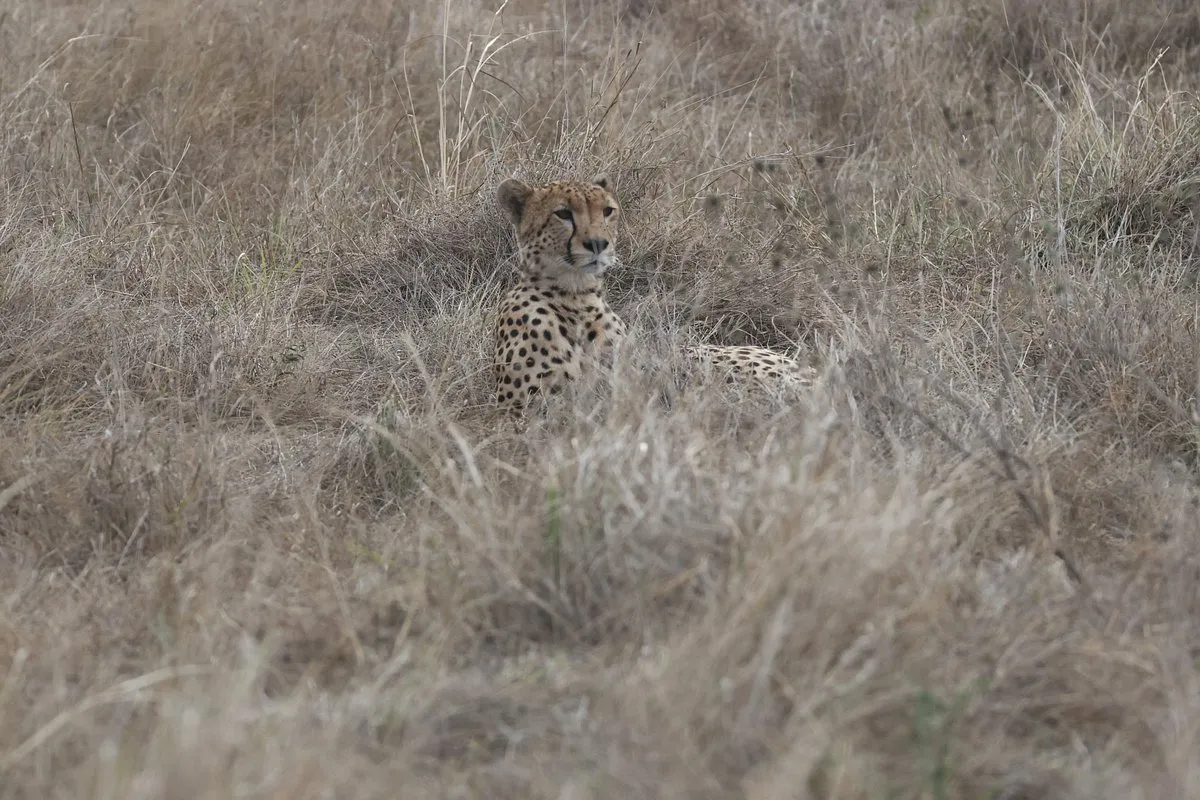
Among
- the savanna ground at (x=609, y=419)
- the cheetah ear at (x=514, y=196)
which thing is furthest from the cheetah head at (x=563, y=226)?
the savanna ground at (x=609, y=419)

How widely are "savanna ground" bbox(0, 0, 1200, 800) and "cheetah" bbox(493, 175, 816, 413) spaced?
0.18 meters

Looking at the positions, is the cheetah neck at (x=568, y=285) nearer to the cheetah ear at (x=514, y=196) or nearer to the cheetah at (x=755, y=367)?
the cheetah ear at (x=514, y=196)

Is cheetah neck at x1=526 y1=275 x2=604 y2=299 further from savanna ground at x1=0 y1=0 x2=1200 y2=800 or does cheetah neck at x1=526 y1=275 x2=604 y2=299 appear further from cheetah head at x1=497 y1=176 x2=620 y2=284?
savanna ground at x1=0 y1=0 x2=1200 y2=800

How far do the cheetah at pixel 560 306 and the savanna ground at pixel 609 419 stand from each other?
0.60ft

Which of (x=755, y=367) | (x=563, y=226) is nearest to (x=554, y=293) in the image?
(x=563, y=226)

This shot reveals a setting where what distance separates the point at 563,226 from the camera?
3.95 metres

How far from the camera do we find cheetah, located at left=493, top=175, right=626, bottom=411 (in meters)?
3.86

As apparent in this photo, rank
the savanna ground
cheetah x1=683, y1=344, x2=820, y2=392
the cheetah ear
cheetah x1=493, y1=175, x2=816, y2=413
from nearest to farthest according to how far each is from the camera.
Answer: the savanna ground
cheetah x1=683, y1=344, x2=820, y2=392
cheetah x1=493, y1=175, x2=816, y2=413
the cheetah ear

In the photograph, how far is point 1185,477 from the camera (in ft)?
10.9

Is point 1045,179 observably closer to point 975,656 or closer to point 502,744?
point 975,656

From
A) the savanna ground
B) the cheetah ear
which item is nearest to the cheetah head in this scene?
the cheetah ear

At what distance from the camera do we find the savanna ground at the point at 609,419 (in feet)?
7.40

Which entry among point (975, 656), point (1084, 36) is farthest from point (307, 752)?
point (1084, 36)

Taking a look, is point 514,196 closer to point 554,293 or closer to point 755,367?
point 554,293
